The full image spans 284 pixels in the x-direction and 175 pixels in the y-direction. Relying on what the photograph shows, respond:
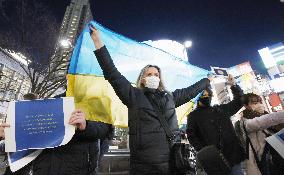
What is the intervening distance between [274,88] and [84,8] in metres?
100

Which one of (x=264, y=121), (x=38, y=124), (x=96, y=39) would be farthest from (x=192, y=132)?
(x=38, y=124)

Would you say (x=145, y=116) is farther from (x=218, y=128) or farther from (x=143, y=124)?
(x=218, y=128)

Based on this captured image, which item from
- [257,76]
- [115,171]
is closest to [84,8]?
[257,76]

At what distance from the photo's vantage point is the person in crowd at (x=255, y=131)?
3809mm

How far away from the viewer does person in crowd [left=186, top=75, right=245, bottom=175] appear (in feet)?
12.9

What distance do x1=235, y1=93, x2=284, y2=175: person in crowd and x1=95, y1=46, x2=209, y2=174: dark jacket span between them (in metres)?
1.65

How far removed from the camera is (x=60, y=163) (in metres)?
2.54

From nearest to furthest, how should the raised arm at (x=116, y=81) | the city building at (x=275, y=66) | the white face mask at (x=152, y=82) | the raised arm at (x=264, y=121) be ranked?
the raised arm at (x=116, y=81), the white face mask at (x=152, y=82), the raised arm at (x=264, y=121), the city building at (x=275, y=66)

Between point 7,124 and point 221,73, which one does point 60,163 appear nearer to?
point 7,124

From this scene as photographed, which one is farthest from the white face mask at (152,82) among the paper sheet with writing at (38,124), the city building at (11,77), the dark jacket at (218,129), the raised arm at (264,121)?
the city building at (11,77)

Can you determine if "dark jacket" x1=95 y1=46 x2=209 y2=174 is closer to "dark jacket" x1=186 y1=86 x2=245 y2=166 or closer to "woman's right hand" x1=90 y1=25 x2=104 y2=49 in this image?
"woman's right hand" x1=90 y1=25 x2=104 y2=49

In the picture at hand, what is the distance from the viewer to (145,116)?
2879mm

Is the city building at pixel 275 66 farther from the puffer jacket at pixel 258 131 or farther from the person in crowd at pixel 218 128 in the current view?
the puffer jacket at pixel 258 131

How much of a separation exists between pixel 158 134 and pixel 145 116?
0.86ft
